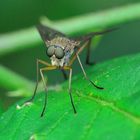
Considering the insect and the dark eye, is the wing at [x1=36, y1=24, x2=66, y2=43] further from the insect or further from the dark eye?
the dark eye

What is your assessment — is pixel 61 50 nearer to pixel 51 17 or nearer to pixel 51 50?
pixel 51 50

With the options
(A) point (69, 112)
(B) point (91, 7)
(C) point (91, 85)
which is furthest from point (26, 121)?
(B) point (91, 7)

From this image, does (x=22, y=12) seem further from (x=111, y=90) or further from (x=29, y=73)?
(x=111, y=90)

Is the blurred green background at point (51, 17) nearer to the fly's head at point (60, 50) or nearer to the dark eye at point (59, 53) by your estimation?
the fly's head at point (60, 50)

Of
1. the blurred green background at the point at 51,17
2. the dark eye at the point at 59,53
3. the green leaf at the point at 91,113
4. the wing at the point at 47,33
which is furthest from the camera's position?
the blurred green background at the point at 51,17

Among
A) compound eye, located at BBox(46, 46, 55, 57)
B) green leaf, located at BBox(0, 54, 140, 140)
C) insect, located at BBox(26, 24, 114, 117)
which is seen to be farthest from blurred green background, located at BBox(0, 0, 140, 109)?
green leaf, located at BBox(0, 54, 140, 140)

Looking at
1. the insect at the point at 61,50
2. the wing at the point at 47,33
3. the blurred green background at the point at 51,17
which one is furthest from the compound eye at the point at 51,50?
the blurred green background at the point at 51,17

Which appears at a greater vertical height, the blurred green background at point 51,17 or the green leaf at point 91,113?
the green leaf at point 91,113

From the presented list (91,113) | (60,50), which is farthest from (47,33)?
(91,113)
